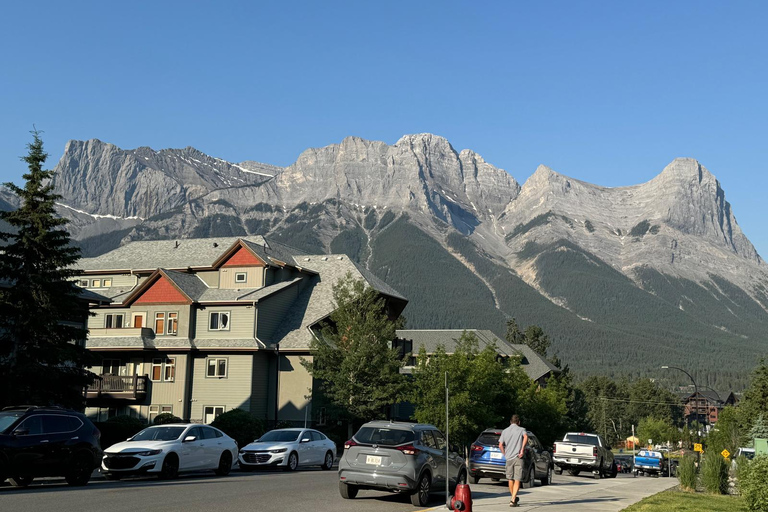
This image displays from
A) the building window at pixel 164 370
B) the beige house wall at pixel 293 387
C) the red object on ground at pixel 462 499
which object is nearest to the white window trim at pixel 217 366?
the building window at pixel 164 370

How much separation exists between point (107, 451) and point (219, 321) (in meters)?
29.1

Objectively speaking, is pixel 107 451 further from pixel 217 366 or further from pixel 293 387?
pixel 293 387

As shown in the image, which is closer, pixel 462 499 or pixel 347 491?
pixel 462 499

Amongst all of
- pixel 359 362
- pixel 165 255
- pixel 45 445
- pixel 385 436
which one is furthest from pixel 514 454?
pixel 165 255

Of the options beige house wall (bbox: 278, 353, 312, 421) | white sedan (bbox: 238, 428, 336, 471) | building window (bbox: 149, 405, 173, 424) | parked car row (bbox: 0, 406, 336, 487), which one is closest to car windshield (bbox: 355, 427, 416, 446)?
parked car row (bbox: 0, 406, 336, 487)

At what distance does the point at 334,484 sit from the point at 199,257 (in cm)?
3684

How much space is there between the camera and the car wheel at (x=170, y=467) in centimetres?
2252

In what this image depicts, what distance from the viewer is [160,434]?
23.7m

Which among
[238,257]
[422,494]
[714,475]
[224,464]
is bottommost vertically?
[714,475]

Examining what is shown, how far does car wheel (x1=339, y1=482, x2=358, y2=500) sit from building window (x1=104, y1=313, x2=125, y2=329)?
3788cm

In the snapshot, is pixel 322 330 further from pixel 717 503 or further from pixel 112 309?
pixel 717 503

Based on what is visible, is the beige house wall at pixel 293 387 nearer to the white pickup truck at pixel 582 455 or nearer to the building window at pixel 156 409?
the building window at pixel 156 409

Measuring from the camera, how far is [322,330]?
49.4m

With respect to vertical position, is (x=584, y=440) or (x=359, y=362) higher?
(x=359, y=362)
